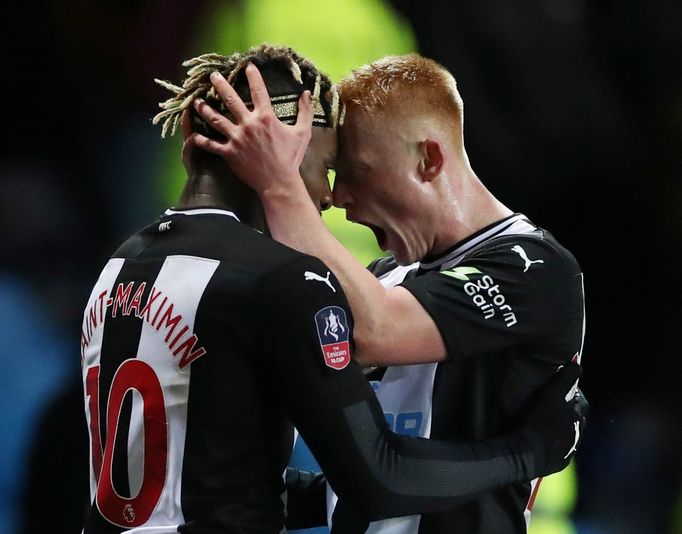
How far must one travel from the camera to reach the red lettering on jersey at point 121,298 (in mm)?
1615

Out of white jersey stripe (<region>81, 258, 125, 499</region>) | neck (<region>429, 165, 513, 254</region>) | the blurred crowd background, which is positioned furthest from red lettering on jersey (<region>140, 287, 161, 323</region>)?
the blurred crowd background

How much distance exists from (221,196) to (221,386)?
14.5 inches

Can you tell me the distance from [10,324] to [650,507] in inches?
96.7

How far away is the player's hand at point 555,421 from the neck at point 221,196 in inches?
27.1

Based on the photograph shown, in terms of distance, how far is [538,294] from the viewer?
6.30 feet

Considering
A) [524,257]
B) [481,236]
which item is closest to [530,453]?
[524,257]

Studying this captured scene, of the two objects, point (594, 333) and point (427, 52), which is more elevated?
point (427, 52)

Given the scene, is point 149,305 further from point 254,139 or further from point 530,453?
point 530,453

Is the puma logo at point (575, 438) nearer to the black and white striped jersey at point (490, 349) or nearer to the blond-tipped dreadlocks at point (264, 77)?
the black and white striped jersey at point (490, 349)

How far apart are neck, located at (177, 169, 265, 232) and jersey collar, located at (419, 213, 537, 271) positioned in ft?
1.81

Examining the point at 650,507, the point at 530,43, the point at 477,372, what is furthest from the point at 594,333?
the point at 477,372

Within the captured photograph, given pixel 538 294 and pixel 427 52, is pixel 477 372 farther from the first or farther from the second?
pixel 427 52

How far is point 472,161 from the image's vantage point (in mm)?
3457

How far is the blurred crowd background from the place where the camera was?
9.25ft
